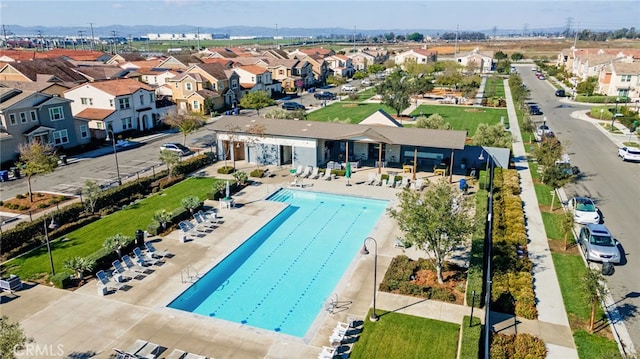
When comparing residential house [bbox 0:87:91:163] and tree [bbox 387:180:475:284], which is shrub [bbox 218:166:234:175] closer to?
residential house [bbox 0:87:91:163]

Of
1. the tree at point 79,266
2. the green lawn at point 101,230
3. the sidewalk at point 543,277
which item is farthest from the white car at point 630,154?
the tree at point 79,266

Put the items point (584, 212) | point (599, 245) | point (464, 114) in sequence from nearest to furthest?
1. point (599, 245)
2. point (584, 212)
3. point (464, 114)

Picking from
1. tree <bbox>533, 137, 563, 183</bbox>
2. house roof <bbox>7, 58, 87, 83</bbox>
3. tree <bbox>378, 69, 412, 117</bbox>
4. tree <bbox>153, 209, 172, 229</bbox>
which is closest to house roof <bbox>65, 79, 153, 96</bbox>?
house roof <bbox>7, 58, 87, 83</bbox>

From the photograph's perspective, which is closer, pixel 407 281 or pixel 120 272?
pixel 407 281

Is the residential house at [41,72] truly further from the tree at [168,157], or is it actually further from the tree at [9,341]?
the tree at [9,341]

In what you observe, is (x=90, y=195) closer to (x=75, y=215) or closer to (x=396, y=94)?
(x=75, y=215)

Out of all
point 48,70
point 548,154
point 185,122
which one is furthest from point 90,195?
point 48,70

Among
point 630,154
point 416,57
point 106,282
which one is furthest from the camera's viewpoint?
point 416,57
